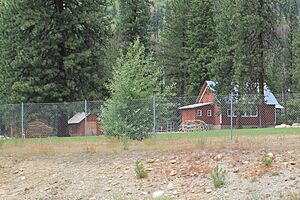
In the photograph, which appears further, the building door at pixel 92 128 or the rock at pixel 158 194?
the building door at pixel 92 128

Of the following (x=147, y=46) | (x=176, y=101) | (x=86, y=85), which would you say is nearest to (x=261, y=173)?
(x=176, y=101)

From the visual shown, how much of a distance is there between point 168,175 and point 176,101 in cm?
1220

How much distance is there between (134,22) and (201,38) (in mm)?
10083

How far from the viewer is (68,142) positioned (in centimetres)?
2400

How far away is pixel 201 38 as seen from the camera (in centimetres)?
6328

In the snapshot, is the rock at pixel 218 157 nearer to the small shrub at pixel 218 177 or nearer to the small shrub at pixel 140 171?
the small shrub at pixel 218 177

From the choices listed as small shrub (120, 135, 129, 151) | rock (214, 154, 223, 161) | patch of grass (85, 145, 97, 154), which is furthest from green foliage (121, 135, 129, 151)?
rock (214, 154, 223, 161)

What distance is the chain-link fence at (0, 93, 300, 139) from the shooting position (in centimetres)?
2367

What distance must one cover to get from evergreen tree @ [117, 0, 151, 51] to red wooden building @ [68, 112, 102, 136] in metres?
22.9

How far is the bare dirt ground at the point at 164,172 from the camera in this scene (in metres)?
15.5

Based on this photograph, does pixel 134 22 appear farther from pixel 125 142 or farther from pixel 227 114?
pixel 125 142

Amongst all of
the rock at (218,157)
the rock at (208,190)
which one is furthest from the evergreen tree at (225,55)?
the rock at (208,190)

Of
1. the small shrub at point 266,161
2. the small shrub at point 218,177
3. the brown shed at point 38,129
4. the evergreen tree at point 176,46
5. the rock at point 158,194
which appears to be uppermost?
the evergreen tree at point 176,46

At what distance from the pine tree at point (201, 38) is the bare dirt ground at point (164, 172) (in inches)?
1642
